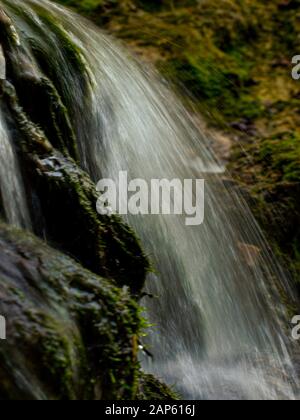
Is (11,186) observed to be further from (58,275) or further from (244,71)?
(244,71)

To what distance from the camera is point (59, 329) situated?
7.04ft

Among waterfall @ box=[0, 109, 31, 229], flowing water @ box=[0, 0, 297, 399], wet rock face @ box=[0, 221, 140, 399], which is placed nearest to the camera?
wet rock face @ box=[0, 221, 140, 399]

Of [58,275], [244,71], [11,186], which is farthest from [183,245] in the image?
[244,71]

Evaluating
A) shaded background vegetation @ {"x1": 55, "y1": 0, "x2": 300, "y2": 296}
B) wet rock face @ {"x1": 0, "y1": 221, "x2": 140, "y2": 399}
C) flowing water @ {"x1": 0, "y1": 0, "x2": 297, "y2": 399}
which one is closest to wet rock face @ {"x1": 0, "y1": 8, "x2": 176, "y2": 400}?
wet rock face @ {"x1": 0, "y1": 221, "x2": 140, "y2": 399}

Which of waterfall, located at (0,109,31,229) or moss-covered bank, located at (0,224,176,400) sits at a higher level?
waterfall, located at (0,109,31,229)

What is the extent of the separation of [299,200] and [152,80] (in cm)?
172

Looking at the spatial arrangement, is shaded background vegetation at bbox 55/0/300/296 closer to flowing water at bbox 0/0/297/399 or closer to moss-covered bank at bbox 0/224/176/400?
flowing water at bbox 0/0/297/399

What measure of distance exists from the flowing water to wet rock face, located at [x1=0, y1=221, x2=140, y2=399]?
1267 millimetres

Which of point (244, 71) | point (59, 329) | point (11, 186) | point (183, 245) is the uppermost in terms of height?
point (11, 186)

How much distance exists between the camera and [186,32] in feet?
22.9

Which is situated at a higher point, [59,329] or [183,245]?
[59,329]

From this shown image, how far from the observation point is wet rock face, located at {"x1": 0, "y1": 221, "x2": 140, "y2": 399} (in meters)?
2.03

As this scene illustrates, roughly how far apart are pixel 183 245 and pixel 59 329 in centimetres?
252

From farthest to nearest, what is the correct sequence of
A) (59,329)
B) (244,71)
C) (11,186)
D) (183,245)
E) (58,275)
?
1. (244,71)
2. (183,245)
3. (11,186)
4. (58,275)
5. (59,329)
